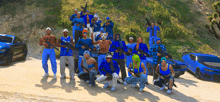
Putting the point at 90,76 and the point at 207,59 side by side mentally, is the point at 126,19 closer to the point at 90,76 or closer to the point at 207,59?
the point at 207,59

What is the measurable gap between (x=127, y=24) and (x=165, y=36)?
162 inches

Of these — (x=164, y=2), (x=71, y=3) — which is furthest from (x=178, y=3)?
(x=71, y=3)

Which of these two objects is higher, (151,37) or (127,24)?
(127,24)

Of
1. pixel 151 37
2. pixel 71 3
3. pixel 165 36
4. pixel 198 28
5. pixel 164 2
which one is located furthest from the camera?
pixel 164 2

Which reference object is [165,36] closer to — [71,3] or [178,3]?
[178,3]

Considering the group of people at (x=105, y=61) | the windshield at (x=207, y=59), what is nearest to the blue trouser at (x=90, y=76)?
the group of people at (x=105, y=61)

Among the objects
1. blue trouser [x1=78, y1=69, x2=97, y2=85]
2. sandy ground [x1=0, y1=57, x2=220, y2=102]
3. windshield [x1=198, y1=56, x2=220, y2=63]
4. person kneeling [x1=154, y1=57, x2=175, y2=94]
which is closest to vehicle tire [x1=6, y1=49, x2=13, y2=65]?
sandy ground [x1=0, y1=57, x2=220, y2=102]

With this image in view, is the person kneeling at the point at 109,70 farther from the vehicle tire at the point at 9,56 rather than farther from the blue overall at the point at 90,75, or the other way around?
the vehicle tire at the point at 9,56

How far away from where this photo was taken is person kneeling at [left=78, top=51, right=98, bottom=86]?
5.91 metres

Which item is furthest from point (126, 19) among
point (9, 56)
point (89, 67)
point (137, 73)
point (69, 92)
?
point (69, 92)

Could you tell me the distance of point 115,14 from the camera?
20.2 meters

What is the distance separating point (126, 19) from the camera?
1938cm

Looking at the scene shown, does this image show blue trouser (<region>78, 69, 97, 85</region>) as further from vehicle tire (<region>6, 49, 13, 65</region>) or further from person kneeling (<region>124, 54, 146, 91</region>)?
vehicle tire (<region>6, 49, 13, 65</region>)

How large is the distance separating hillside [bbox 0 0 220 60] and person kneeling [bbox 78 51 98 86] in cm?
938
